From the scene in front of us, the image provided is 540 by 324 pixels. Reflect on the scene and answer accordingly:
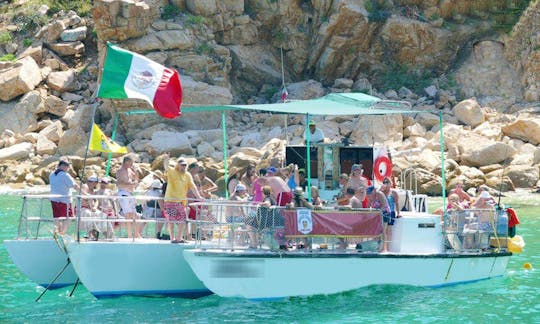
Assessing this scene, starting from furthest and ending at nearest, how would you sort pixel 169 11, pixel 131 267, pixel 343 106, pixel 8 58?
pixel 8 58 → pixel 169 11 → pixel 343 106 → pixel 131 267

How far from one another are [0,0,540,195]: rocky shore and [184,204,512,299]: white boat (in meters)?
19.5

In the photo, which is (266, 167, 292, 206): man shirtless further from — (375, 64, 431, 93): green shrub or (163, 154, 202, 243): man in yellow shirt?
(375, 64, 431, 93): green shrub

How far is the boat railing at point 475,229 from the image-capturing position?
15.2m

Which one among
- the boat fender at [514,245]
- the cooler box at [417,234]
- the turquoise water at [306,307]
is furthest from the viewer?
the boat fender at [514,245]

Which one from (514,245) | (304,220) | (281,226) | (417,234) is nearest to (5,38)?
(514,245)

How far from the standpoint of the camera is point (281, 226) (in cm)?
1328

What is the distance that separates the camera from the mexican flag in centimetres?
1373

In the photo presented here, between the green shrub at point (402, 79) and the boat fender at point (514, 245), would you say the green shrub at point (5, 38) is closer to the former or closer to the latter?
the green shrub at point (402, 79)

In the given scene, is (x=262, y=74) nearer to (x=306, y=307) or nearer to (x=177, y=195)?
(x=177, y=195)

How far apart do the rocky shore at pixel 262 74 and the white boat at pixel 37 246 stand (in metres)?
19.8

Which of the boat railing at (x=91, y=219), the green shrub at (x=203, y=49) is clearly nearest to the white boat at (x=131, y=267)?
the boat railing at (x=91, y=219)

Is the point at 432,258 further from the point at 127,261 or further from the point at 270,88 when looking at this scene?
the point at 270,88

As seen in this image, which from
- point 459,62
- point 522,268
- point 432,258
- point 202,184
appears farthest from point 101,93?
point 459,62

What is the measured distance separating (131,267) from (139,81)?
2945 mm
